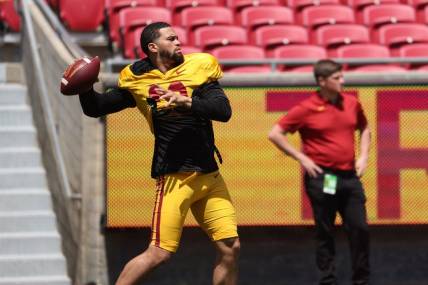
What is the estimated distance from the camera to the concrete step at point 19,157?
1039 cm

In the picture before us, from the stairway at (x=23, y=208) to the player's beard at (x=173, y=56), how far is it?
116 inches

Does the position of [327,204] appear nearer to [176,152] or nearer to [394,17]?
[176,152]

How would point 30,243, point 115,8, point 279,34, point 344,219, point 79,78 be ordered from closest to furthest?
point 79,78
point 344,219
point 30,243
point 279,34
point 115,8

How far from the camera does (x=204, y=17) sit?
12.5 m

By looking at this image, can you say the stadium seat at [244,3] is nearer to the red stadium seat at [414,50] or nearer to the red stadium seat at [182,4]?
the red stadium seat at [182,4]

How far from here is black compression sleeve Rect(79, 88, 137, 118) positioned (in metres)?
7.24

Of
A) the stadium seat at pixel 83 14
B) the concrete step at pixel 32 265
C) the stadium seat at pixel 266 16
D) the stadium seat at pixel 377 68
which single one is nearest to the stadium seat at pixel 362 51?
the stadium seat at pixel 377 68

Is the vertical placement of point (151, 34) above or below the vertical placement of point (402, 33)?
above

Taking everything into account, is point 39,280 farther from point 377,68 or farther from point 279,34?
point 279,34

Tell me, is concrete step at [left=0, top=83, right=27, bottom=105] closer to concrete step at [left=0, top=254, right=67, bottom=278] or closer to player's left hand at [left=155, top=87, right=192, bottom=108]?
concrete step at [left=0, top=254, right=67, bottom=278]

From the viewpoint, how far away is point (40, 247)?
32.1 ft

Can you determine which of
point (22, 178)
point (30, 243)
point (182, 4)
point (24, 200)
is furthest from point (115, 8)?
point (30, 243)

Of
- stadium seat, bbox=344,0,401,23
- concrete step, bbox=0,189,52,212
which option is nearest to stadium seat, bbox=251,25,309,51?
stadium seat, bbox=344,0,401,23

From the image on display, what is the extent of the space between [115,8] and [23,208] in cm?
319
